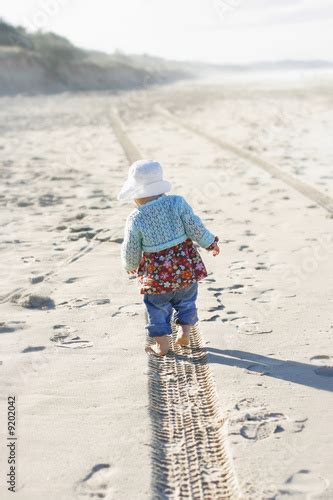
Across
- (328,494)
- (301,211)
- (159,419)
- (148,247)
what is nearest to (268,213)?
(301,211)

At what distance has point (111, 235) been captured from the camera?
6379 mm

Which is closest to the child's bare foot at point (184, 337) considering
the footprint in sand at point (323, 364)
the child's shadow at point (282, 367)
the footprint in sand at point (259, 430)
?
the child's shadow at point (282, 367)

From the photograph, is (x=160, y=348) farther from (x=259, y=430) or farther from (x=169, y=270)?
(x=259, y=430)

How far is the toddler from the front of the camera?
3.72 m

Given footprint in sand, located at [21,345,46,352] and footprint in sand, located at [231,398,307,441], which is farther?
footprint in sand, located at [21,345,46,352]

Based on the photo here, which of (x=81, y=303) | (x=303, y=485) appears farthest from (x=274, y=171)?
(x=303, y=485)

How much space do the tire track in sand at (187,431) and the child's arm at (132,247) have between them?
538 millimetres

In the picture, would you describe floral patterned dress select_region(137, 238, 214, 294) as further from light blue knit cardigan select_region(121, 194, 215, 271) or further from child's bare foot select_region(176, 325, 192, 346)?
child's bare foot select_region(176, 325, 192, 346)

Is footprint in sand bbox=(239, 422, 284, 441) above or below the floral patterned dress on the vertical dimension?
below

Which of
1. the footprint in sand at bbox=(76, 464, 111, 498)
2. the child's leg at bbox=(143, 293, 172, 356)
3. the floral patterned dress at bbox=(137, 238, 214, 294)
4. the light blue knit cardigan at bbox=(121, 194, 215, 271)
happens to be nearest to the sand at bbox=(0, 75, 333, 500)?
the footprint in sand at bbox=(76, 464, 111, 498)

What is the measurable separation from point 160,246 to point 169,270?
14 centimetres

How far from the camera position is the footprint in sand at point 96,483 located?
2.50 meters

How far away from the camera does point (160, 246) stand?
373 cm

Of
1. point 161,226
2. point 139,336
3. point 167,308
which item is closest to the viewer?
point 161,226
